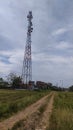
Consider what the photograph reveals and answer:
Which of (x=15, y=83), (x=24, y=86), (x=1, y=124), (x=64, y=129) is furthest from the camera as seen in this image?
(x=15, y=83)

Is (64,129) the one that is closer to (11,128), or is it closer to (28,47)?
(11,128)

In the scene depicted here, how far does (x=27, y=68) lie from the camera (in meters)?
118

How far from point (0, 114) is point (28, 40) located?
91.6 m

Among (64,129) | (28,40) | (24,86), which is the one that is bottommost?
(64,129)

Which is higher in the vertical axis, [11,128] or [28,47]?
[28,47]

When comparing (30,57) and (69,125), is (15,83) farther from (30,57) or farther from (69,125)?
(69,125)

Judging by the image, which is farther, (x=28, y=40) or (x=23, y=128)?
(x=28, y=40)

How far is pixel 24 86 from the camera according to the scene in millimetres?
149000

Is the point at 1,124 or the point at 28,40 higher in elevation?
the point at 28,40

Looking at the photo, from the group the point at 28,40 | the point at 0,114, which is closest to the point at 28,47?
the point at 28,40

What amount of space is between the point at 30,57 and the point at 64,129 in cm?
9903

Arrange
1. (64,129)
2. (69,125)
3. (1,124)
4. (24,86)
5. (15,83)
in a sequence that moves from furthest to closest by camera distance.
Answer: (15,83), (24,86), (1,124), (69,125), (64,129)

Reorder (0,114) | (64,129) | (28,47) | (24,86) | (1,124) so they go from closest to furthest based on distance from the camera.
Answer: (64,129) < (1,124) < (0,114) < (28,47) < (24,86)

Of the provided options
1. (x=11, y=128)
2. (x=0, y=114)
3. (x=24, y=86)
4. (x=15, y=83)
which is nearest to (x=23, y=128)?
(x=11, y=128)
